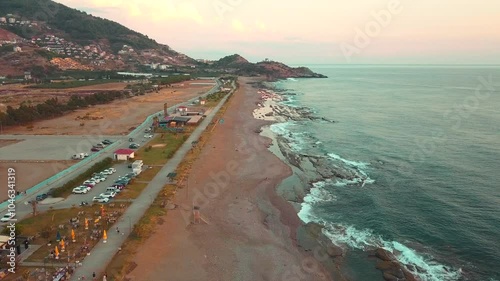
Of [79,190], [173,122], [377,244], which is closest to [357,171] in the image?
[377,244]

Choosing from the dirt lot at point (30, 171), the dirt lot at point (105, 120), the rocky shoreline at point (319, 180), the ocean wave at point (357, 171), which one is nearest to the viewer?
the rocky shoreline at point (319, 180)

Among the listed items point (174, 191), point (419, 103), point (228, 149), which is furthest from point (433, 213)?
point (419, 103)

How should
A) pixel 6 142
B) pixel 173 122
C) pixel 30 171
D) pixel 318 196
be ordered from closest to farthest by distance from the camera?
pixel 318 196 → pixel 30 171 → pixel 6 142 → pixel 173 122

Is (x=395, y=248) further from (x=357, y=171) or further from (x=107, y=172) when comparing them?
(x=107, y=172)

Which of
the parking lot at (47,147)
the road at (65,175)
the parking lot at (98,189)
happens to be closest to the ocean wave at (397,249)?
the parking lot at (98,189)

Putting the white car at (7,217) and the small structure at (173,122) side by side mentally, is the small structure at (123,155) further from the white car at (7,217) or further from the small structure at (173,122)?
the small structure at (173,122)

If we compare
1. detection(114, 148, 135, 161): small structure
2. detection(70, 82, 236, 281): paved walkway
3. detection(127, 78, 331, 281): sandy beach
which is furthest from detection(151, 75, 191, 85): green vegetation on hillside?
detection(127, 78, 331, 281): sandy beach
